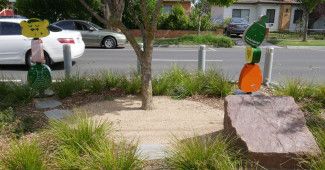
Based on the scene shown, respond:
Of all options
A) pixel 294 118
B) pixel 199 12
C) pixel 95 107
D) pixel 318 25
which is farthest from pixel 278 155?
pixel 318 25

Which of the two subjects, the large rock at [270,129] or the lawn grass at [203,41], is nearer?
the large rock at [270,129]

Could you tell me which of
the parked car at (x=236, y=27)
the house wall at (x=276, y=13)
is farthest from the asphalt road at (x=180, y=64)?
the house wall at (x=276, y=13)

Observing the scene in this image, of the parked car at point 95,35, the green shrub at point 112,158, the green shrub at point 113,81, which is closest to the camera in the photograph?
the green shrub at point 112,158

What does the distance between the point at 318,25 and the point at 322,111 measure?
35321 mm

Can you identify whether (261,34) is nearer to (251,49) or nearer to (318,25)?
(251,49)

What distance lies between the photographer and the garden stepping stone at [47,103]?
21.7 feet

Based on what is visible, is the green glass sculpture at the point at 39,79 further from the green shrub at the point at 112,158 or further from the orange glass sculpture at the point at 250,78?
the orange glass sculpture at the point at 250,78

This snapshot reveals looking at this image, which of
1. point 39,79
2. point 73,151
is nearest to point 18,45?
point 39,79

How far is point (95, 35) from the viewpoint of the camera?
18688mm

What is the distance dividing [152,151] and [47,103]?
112 inches

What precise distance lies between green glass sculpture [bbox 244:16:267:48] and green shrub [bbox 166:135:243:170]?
7.87ft

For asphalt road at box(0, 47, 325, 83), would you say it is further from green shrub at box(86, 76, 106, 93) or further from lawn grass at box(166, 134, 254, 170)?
lawn grass at box(166, 134, 254, 170)

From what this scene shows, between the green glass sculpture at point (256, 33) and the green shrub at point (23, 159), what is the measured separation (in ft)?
12.1

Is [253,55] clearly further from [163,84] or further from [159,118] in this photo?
[163,84]
